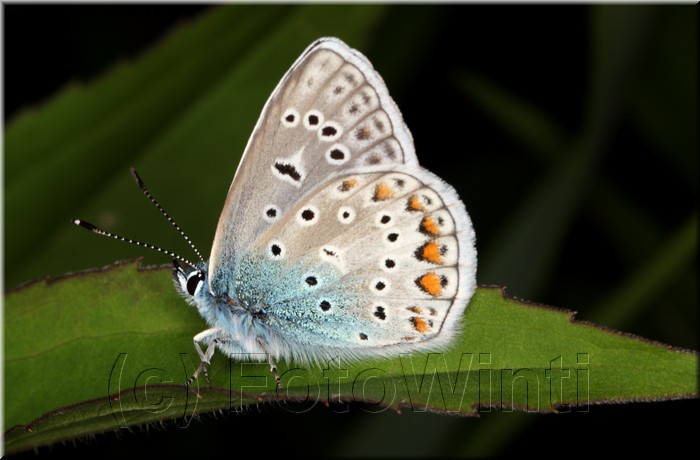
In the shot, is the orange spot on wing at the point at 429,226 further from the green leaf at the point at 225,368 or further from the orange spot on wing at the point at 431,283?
the green leaf at the point at 225,368

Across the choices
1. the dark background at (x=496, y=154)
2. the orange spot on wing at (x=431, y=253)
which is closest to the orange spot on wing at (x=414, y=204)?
the orange spot on wing at (x=431, y=253)

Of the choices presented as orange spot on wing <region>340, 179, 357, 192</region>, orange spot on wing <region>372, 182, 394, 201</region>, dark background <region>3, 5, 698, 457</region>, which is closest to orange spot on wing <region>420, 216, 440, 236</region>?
orange spot on wing <region>372, 182, 394, 201</region>

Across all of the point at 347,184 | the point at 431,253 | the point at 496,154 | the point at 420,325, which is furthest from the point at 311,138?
the point at 496,154

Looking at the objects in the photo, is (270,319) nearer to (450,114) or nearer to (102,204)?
(102,204)

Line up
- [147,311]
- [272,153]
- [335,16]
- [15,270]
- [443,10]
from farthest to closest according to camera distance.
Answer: [443,10], [335,16], [15,270], [272,153], [147,311]

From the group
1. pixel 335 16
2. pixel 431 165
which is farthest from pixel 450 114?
pixel 335 16

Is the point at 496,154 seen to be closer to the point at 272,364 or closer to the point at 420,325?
the point at 420,325

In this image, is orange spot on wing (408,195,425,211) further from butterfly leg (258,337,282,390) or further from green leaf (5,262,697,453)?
butterfly leg (258,337,282,390)
